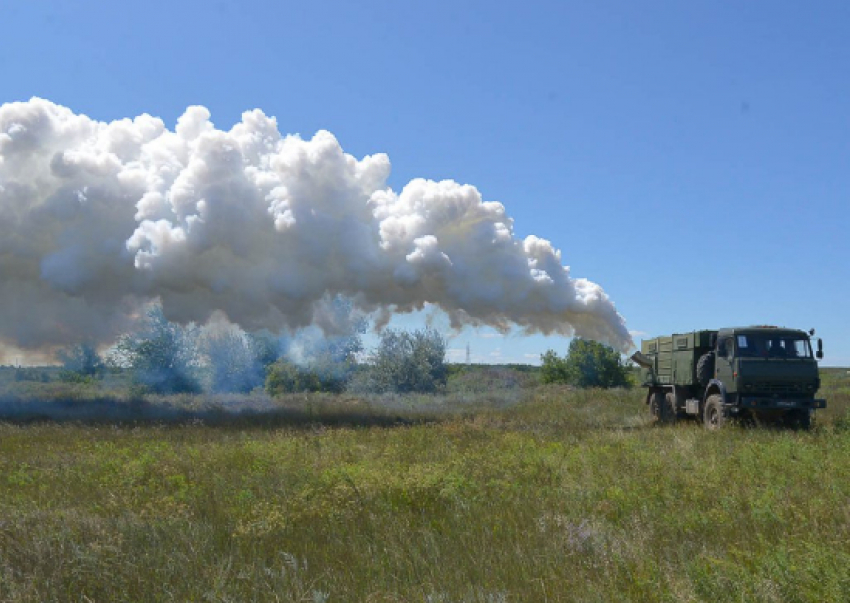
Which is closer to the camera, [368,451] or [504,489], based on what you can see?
[504,489]

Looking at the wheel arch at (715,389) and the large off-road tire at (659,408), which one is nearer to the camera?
the wheel arch at (715,389)

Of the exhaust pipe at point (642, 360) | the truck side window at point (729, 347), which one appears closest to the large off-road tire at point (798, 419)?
the truck side window at point (729, 347)

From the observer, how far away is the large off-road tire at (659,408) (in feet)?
83.0

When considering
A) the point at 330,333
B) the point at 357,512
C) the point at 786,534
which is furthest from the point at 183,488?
the point at 330,333

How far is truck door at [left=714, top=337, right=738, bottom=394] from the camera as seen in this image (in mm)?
20188

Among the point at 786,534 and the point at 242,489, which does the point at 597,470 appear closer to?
the point at 786,534

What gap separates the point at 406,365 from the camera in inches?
1847

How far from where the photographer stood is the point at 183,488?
10070 mm

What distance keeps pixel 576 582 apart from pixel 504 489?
383 cm

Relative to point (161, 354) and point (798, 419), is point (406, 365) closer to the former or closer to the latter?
point (161, 354)

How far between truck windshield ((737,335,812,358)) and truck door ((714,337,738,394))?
1.03 ft

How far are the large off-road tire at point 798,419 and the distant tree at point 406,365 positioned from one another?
91.0 feet

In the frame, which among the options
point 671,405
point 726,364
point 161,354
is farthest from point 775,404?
point 161,354

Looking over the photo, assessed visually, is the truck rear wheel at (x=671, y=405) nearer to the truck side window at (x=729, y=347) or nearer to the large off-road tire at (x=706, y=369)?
the large off-road tire at (x=706, y=369)
